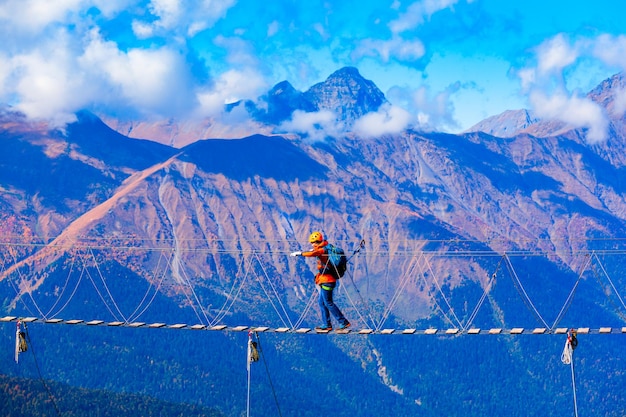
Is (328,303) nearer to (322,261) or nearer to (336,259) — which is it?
(322,261)

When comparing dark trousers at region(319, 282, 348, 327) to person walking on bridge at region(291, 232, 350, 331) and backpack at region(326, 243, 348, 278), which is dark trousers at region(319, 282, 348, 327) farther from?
backpack at region(326, 243, 348, 278)

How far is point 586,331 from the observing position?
47.9 m

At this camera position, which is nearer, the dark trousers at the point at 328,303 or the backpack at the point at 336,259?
the backpack at the point at 336,259

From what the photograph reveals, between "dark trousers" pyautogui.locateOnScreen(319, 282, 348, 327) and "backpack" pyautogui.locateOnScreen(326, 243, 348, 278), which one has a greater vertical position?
"backpack" pyautogui.locateOnScreen(326, 243, 348, 278)

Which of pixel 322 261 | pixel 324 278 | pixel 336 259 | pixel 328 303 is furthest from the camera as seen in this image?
pixel 328 303

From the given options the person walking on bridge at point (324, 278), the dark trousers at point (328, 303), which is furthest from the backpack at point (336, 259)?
the dark trousers at point (328, 303)

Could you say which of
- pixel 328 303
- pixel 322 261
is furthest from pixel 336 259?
pixel 328 303

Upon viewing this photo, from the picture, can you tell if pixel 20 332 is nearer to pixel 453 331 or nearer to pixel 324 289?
pixel 324 289

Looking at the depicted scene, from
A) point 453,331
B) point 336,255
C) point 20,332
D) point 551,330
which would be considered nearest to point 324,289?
point 336,255

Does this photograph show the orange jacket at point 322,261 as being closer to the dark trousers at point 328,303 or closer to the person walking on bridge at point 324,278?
the person walking on bridge at point 324,278

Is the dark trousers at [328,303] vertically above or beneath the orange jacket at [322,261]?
beneath

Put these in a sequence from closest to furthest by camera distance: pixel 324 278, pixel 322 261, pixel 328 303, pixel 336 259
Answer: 1. pixel 336 259
2. pixel 322 261
3. pixel 324 278
4. pixel 328 303

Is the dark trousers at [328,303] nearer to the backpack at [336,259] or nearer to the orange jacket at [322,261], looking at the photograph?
the orange jacket at [322,261]

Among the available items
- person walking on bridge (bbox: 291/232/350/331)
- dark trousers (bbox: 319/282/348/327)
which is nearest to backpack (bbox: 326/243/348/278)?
person walking on bridge (bbox: 291/232/350/331)
